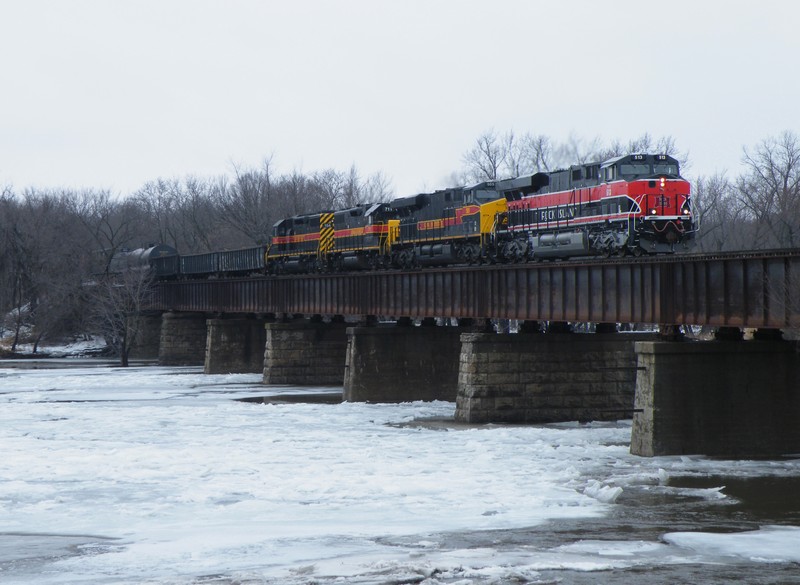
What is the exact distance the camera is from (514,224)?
4438cm

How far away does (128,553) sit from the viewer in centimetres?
1875

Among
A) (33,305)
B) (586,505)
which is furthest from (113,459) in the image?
(33,305)

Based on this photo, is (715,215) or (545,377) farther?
(715,215)

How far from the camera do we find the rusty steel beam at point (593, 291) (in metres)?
27.3

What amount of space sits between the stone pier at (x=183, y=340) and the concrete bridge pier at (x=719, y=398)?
2300 inches

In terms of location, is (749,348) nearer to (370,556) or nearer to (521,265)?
(521,265)

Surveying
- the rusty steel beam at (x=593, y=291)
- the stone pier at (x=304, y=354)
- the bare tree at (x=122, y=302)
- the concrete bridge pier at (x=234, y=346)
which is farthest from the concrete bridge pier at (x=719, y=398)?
the bare tree at (x=122, y=302)

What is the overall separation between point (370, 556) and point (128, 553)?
3942mm

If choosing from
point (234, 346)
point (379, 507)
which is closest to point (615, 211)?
point (379, 507)

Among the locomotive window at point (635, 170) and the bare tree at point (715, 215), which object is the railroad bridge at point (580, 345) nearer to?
the locomotive window at point (635, 170)

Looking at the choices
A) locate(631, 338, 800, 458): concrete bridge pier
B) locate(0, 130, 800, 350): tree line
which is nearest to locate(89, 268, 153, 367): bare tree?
locate(0, 130, 800, 350): tree line

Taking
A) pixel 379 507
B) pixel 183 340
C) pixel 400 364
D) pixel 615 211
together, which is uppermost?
pixel 615 211

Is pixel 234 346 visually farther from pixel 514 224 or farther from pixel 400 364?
pixel 514 224

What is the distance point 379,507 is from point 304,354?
3838 cm
